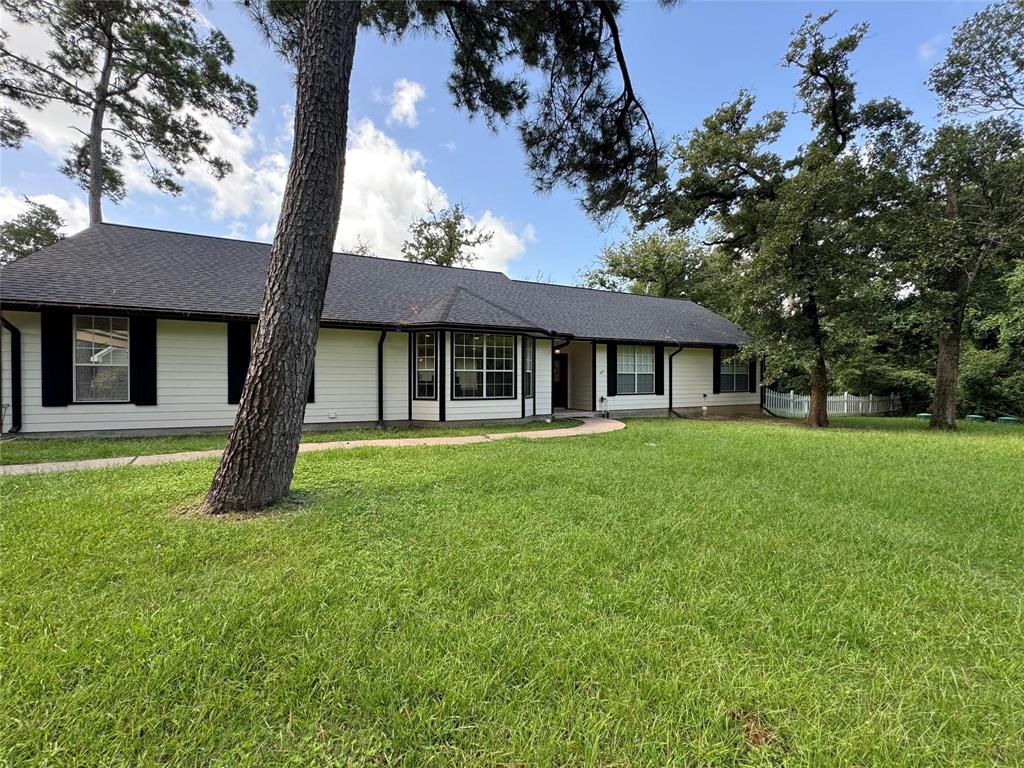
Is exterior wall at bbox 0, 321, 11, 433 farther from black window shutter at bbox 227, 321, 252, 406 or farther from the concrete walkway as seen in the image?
black window shutter at bbox 227, 321, 252, 406

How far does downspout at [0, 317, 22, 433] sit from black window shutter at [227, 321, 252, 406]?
3157 millimetres

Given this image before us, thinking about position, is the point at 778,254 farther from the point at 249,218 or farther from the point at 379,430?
the point at 249,218

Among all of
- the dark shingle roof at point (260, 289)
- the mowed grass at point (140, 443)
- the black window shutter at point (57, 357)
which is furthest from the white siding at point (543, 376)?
the black window shutter at point (57, 357)

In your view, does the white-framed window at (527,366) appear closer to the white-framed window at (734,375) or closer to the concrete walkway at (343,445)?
the concrete walkway at (343,445)

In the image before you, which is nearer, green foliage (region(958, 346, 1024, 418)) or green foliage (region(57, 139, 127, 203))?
green foliage (region(57, 139, 127, 203))

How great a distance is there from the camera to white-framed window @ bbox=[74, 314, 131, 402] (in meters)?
8.01

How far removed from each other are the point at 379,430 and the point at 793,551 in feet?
28.2

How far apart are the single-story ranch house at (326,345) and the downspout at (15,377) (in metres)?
0.02

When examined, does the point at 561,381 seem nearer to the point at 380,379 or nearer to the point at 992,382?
the point at 380,379

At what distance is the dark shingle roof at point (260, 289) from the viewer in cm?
815

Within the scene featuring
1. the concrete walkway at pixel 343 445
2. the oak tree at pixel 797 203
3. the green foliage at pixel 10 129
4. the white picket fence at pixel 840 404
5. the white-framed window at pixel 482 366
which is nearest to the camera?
the concrete walkway at pixel 343 445

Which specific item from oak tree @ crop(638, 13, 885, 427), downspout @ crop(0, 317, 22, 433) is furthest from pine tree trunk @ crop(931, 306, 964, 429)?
downspout @ crop(0, 317, 22, 433)

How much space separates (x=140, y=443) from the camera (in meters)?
7.54

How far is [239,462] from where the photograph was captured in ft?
13.5
